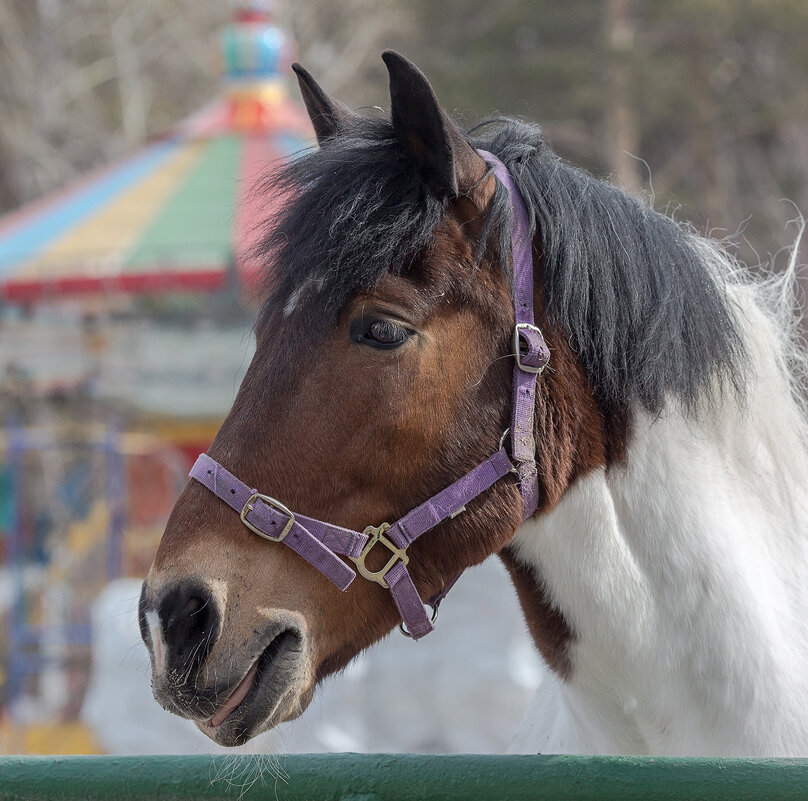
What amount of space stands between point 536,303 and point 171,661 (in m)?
0.84

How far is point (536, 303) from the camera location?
168 centimetres

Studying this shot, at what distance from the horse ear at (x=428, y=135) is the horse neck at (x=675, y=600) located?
0.53 meters

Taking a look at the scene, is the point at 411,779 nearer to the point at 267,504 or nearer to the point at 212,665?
the point at 212,665

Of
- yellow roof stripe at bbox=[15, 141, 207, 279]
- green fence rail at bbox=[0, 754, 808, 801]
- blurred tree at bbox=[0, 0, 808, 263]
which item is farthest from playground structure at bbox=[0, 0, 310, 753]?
blurred tree at bbox=[0, 0, 808, 263]

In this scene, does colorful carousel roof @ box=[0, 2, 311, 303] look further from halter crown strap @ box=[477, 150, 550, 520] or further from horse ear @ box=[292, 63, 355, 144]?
halter crown strap @ box=[477, 150, 550, 520]

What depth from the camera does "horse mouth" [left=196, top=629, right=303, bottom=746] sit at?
148 centimetres

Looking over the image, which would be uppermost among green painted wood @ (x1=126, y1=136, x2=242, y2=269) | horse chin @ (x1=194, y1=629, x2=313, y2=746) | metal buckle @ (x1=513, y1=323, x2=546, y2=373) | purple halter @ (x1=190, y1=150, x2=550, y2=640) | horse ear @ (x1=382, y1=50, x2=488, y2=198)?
horse ear @ (x1=382, y1=50, x2=488, y2=198)

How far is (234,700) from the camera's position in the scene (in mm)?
1469

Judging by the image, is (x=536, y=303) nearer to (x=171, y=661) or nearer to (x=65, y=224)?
(x=171, y=661)

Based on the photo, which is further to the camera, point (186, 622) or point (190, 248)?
point (190, 248)

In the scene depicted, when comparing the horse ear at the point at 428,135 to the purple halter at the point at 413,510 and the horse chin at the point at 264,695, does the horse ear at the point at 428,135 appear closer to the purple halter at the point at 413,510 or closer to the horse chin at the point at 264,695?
the purple halter at the point at 413,510

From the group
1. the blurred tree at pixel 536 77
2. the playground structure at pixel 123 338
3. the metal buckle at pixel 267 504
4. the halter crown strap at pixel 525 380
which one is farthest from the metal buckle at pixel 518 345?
the blurred tree at pixel 536 77

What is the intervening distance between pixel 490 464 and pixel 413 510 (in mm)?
149

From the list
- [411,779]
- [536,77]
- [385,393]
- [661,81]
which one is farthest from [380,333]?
[536,77]
